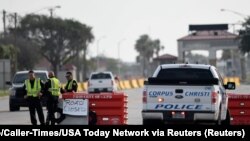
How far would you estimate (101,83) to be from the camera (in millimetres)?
54062

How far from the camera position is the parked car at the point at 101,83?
177 feet

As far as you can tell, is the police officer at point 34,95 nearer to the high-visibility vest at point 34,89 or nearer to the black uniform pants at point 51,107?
the high-visibility vest at point 34,89

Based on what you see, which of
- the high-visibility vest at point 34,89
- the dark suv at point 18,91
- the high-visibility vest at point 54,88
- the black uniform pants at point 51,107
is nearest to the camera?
the black uniform pants at point 51,107

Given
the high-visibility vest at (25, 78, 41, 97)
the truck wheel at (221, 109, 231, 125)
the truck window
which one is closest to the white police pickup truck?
the truck window

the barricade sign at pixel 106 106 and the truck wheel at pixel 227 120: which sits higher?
the barricade sign at pixel 106 106

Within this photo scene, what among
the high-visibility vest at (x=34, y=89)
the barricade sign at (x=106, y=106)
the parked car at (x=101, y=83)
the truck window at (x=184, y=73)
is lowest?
the parked car at (x=101, y=83)

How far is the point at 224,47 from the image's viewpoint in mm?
136875

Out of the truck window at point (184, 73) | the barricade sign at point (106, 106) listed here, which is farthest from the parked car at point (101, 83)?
the truck window at point (184, 73)

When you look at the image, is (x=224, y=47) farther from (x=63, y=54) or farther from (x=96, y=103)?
(x=96, y=103)

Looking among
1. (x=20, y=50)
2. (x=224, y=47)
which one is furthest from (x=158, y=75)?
(x=224, y=47)

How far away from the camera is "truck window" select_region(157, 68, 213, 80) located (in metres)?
22.2

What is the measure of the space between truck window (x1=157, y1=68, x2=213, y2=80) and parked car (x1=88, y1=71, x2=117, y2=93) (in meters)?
31.7

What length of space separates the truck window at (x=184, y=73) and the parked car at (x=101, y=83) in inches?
1247

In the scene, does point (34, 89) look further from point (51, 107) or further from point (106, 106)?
point (106, 106)
